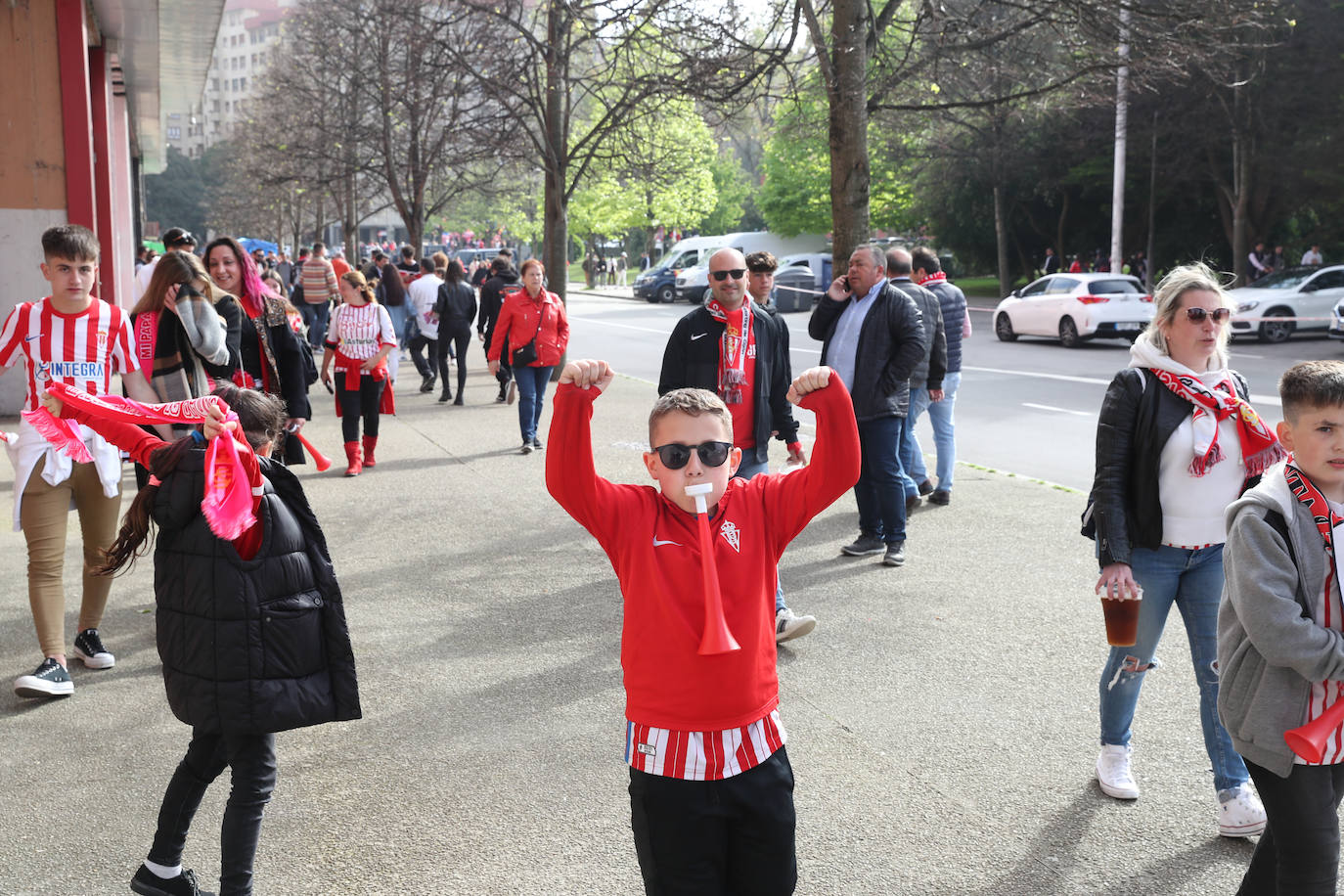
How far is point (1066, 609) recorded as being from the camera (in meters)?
6.57

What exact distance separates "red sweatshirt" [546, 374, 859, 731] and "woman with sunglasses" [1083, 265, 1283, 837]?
1528mm

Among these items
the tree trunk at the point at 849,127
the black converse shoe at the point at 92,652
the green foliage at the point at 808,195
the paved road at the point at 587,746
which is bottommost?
the paved road at the point at 587,746

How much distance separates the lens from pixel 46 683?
17.1 ft

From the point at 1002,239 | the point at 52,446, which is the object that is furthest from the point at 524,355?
the point at 1002,239

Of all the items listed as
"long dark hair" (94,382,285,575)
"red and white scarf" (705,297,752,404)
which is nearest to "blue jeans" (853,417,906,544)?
"red and white scarf" (705,297,752,404)

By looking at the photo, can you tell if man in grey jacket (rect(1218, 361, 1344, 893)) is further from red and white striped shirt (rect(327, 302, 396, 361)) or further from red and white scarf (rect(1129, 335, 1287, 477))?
red and white striped shirt (rect(327, 302, 396, 361))

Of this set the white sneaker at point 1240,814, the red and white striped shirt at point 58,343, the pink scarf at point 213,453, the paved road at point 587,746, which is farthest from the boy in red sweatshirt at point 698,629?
the red and white striped shirt at point 58,343

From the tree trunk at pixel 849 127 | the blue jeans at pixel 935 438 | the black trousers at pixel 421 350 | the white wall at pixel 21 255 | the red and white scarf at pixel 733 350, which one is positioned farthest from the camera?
the black trousers at pixel 421 350

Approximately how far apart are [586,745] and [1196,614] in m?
2.25

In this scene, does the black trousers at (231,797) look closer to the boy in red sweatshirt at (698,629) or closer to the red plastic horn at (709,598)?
the boy in red sweatshirt at (698,629)

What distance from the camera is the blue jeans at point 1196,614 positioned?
4008 mm

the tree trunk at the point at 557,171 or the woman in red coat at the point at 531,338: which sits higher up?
the tree trunk at the point at 557,171

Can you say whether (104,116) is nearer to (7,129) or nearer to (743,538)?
(7,129)

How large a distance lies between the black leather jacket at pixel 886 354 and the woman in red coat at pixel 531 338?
16.5ft
